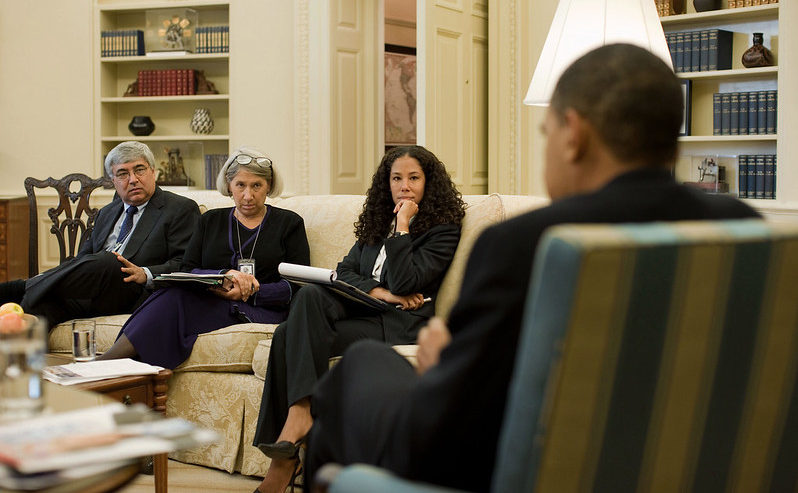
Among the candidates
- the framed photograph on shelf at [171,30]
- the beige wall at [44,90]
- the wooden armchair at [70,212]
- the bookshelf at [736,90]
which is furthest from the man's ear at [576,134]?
the beige wall at [44,90]

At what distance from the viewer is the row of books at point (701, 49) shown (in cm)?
484

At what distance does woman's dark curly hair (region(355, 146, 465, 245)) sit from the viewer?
3225 millimetres

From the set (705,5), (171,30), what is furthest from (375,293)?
(171,30)

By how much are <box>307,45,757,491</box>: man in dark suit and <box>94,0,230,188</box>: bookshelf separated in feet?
17.8

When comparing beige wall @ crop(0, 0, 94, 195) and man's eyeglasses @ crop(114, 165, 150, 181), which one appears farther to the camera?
beige wall @ crop(0, 0, 94, 195)

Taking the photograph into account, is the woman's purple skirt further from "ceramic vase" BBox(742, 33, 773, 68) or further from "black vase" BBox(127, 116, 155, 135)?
"black vase" BBox(127, 116, 155, 135)

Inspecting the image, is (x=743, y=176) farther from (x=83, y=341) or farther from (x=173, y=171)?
(x=173, y=171)

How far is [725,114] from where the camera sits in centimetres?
482

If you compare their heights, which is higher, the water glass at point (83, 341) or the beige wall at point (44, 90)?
the beige wall at point (44, 90)

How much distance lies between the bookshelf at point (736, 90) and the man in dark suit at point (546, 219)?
351cm

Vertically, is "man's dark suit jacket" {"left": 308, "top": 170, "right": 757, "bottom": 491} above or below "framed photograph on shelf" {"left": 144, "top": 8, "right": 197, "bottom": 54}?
below

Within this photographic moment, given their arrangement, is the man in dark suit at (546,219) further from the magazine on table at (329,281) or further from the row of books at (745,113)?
the row of books at (745,113)

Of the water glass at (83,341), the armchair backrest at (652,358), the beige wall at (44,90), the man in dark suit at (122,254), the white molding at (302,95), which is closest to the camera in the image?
the armchair backrest at (652,358)

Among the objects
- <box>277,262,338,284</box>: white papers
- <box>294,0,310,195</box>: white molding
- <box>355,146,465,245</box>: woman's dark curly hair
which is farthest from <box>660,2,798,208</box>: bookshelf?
<box>277,262,338,284</box>: white papers
